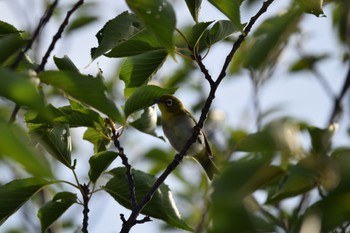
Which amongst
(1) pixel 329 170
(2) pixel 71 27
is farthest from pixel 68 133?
(2) pixel 71 27

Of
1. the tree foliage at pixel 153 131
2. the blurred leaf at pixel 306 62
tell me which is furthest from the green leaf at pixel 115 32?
the blurred leaf at pixel 306 62

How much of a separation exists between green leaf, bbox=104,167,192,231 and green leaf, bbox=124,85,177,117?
13.7 inches

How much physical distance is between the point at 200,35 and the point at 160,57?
0.31 metres

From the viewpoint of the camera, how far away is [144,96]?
270cm

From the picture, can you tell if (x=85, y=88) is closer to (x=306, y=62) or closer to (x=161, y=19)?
(x=161, y=19)

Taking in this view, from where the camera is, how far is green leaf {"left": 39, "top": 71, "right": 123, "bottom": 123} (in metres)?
1.56

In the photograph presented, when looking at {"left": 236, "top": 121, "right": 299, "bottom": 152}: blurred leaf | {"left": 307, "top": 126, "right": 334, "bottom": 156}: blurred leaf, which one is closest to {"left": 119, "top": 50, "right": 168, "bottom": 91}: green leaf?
{"left": 307, "top": 126, "right": 334, "bottom": 156}: blurred leaf

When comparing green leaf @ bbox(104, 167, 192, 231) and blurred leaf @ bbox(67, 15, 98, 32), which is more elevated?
blurred leaf @ bbox(67, 15, 98, 32)

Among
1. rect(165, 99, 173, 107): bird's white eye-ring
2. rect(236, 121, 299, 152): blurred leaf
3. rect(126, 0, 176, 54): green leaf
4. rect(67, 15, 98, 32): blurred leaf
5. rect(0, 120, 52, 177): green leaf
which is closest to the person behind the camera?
rect(0, 120, 52, 177): green leaf

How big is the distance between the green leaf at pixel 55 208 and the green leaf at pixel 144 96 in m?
0.46

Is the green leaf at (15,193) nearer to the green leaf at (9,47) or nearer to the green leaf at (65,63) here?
the green leaf at (65,63)

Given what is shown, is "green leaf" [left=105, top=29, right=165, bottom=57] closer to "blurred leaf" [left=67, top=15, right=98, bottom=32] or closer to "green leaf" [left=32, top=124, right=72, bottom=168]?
"green leaf" [left=32, top=124, right=72, bottom=168]

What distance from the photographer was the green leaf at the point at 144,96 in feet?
8.70

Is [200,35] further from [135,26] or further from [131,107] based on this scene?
[131,107]
